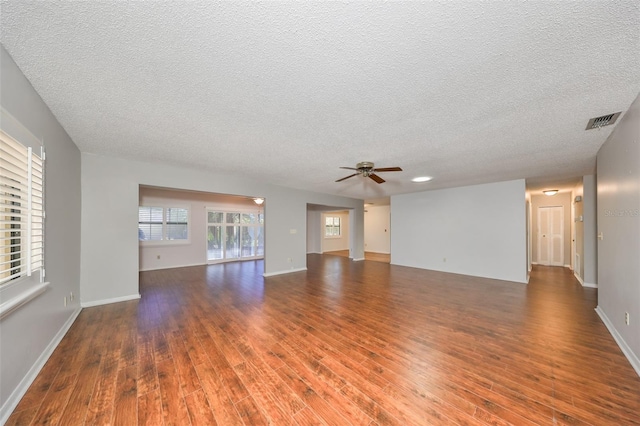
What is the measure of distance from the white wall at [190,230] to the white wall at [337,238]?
14.1 feet

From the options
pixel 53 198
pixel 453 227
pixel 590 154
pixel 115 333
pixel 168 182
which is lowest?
pixel 115 333

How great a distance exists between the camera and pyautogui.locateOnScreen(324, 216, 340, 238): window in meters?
11.2

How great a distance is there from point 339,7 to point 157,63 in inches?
49.4

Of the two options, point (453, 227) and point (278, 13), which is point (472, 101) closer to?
point (278, 13)

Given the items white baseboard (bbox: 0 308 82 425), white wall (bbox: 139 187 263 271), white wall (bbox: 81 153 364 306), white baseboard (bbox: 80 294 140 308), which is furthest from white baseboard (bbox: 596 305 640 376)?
white wall (bbox: 139 187 263 271)

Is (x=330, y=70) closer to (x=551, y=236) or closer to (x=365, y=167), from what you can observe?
(x=365, y=167)

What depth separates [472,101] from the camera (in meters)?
1.99

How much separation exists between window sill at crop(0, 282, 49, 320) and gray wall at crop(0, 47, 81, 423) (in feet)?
0.23

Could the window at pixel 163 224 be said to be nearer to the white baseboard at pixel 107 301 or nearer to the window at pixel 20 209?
the white baseboard at pixel 107 301

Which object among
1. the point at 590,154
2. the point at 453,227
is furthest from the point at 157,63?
the point at 453,227

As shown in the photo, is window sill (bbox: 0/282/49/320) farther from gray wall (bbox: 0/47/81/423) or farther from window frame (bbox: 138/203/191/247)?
window frame (bbox: 138/203/191/247)

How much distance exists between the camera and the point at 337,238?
1161 centimetres

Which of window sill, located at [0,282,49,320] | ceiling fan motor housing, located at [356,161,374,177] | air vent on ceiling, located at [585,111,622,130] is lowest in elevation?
window sill, located at [0,282,49,320]

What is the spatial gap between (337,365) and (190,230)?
6.78 metres
